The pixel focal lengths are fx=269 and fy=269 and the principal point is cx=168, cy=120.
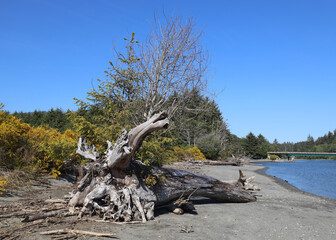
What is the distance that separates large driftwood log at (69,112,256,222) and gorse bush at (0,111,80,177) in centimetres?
348

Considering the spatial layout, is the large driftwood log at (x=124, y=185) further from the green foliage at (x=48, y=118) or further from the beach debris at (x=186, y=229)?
the green foliage at (x=48, y=118)

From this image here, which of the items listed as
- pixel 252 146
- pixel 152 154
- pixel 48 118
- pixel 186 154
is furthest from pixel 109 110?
pixel 252 146

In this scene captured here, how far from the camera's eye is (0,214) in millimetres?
6012

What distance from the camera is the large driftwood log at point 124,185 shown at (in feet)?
20.6

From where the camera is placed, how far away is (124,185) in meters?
6.83

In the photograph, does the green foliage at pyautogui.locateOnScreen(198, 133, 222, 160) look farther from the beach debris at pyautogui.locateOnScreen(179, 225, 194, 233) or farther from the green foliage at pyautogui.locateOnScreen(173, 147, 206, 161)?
the beach debris at pyautogui.locateOnScreen(179, 225, 194, 233)

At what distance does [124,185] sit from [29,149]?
613 centimetres

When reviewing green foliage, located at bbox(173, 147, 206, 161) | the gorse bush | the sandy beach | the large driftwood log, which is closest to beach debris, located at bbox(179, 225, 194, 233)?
the sandy beach

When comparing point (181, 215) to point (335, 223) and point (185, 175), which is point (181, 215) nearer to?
point (185, 175)

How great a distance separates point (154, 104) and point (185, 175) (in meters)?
7.41

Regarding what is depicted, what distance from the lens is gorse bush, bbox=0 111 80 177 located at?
10109 millimetres

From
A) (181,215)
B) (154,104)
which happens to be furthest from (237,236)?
(154,104)

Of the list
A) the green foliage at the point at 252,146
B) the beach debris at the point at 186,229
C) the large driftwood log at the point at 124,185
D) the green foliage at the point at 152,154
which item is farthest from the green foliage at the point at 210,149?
the green foliage at the point at 252,146

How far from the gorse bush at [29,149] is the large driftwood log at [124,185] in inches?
137
